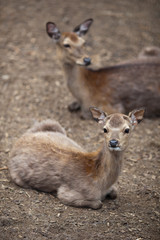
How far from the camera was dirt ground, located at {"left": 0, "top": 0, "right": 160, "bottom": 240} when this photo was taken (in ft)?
17.3

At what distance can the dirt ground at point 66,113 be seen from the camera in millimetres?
5270

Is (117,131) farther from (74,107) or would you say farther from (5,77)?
(5,77)

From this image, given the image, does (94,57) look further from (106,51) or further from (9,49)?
(9,49)

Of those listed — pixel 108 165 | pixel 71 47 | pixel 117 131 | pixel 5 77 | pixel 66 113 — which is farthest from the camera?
pixel 5 77

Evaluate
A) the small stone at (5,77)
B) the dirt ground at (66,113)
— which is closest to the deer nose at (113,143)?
the dirt ground at (66,113)

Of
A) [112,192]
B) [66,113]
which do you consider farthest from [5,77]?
[112,192]

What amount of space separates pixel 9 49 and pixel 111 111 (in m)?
4.30

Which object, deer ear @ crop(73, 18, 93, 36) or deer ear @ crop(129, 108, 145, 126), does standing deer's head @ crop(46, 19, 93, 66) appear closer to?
deer ear @ crop(73, 18, 93, 36)

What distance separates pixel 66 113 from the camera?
29.0 ft

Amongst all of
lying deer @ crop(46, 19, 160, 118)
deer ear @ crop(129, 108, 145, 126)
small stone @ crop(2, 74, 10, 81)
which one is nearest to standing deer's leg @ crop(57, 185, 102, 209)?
deer ear @ crop(129, 108, 145, 126)

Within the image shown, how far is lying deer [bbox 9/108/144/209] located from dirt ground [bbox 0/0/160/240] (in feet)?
0.58

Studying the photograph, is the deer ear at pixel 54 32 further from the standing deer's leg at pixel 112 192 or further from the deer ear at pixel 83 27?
the standing deer's leg at pixel 112 192

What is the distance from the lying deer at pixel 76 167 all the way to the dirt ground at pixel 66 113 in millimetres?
178

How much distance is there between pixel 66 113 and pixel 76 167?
128 inches
